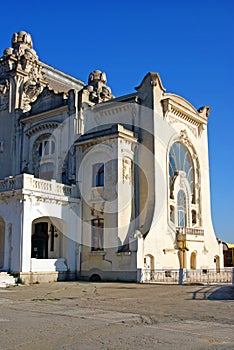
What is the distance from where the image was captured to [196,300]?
16594mm

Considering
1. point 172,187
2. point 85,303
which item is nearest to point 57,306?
point 85,303

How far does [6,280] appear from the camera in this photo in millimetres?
24625

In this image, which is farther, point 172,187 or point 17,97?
point 17,97

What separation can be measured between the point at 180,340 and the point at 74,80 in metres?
38.8

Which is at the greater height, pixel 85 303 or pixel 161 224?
pixel 161 224

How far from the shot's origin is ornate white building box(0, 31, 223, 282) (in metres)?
27.7

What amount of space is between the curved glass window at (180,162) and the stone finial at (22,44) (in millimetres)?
14770

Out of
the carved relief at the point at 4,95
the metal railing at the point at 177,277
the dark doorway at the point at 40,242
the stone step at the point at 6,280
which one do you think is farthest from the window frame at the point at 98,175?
the carved relief at the point at 4,95

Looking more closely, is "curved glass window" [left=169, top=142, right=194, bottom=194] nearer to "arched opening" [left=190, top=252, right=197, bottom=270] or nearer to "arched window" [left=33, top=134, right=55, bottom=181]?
"arched opening" [left=190, top=252, right=197, bottom=270]

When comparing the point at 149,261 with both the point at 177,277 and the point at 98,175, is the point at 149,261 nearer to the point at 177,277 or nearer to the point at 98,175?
the point at 177,277

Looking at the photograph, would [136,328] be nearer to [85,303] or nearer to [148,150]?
[85,303]

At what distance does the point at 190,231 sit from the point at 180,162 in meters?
5.50

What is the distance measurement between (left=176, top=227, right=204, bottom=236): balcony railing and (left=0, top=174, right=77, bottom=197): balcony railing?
8492mm

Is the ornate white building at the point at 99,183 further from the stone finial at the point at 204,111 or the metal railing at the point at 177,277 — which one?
the stone finial at the point at 204,111
